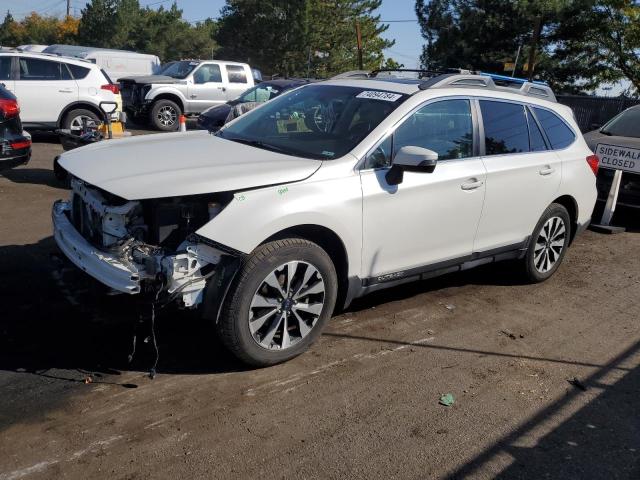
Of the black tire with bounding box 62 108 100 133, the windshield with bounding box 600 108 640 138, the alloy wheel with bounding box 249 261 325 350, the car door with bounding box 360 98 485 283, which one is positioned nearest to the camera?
the alloy wheel with bounding box 249 261 325 350

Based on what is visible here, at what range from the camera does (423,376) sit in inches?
158

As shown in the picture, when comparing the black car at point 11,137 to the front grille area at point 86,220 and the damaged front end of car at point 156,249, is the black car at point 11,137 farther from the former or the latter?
the damaged front end of car at point 156,249

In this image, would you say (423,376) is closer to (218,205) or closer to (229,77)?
(218,205)

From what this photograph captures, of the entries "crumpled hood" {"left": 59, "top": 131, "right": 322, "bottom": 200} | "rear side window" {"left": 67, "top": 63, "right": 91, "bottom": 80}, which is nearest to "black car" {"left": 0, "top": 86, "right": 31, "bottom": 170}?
"crumpled hood" {"left": 59, "top": 131, "right": 322, "bottom": 200}

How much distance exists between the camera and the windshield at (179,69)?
17434 mm

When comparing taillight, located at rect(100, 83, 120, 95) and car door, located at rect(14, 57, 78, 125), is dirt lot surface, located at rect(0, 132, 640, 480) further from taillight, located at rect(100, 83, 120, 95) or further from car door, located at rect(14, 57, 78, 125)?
taillight, located at rect(100, 83, 120, 95)

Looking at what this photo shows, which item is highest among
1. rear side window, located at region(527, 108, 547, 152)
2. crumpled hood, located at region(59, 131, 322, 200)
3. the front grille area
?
rear side window, located at region(527, 108, 547, 152)

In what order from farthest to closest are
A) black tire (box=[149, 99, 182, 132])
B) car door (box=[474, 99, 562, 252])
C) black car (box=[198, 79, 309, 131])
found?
black tire (box=[149, 99, 182, 132]) < black car (box=[198, 79, 309, 131]) < car door (box=[474, 99, 562, 252])

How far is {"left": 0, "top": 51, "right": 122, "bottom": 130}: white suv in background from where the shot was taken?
1170cm

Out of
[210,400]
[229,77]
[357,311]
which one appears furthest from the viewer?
[229,77]

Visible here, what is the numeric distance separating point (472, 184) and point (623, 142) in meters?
4.97

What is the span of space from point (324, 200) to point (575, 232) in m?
3.34

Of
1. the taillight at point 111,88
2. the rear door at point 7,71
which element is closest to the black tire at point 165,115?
the taillight at point 111,88

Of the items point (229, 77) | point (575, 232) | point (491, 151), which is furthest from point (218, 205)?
point (229, 77)
